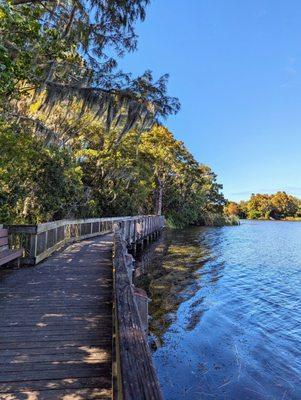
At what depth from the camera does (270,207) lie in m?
120

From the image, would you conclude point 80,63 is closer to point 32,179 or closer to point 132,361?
point 32,179

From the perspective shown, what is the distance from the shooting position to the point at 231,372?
6.61 metres

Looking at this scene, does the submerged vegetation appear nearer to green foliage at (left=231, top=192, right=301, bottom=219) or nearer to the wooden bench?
the wooden bench

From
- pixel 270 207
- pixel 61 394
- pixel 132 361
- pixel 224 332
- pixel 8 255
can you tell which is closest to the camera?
pixel 132 361

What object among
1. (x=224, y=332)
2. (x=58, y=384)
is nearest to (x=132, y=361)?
(x=58, y=384)

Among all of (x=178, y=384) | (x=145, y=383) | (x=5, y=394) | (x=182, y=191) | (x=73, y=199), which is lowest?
(x=178, y=384)

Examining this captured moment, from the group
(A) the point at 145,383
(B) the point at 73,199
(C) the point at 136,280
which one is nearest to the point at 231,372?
(A) the point at 145,383

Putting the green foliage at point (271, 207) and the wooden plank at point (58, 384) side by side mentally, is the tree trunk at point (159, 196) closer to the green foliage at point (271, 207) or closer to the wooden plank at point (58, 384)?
the wooden plank at point (58, 384)

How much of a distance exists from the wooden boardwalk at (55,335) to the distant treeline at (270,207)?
115 m

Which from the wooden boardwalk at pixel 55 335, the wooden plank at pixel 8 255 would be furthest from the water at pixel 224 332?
the wooden plank at pixel 8 255

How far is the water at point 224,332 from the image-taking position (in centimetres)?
620

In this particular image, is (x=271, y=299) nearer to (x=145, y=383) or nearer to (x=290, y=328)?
(x=290, y=328)

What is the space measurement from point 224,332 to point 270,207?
118m

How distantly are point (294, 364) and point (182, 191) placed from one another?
1808 inches
